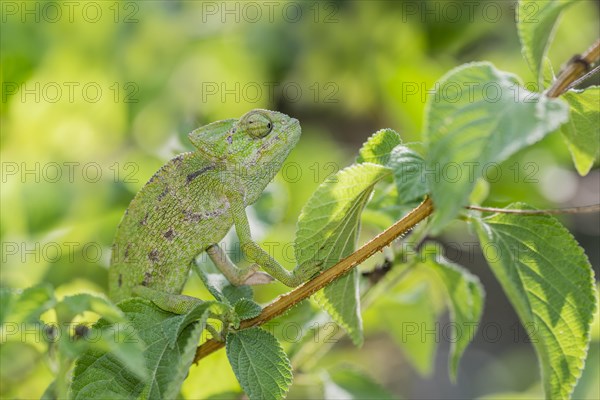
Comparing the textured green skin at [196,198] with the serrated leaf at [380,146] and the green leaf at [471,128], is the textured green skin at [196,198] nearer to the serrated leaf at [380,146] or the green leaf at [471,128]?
the serrated leaf at [380,146]

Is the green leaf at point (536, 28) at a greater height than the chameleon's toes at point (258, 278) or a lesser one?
greater

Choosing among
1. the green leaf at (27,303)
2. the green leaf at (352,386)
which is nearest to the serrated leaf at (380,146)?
the green leaf at (27,303)

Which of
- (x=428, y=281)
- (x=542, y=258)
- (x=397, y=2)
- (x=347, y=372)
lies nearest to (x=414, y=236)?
(x=347, y=372)

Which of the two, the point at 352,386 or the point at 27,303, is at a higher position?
the point at 27,303

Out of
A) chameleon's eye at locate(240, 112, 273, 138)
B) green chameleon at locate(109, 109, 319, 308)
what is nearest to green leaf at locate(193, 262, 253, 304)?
green chameleon at locate(109, 109, 319, 308)

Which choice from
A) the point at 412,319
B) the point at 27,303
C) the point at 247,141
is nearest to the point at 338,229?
the point at 247,141

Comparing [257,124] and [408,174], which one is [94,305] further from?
[257,124]
